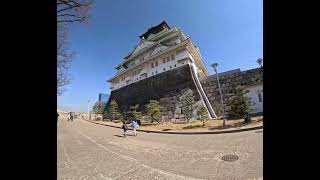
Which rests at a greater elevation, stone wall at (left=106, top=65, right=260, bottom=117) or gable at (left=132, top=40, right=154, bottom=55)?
gable at (left=132, top=40, right=154, bottom=55)

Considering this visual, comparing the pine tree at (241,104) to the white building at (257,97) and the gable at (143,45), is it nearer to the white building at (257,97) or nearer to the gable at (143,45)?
the white building at (257,97)

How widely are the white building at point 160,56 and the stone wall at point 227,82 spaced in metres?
5.09

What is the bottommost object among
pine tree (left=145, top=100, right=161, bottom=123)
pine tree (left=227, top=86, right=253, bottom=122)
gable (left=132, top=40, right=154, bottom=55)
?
pine tree (left=145, top=100, right=161, bottom=123)

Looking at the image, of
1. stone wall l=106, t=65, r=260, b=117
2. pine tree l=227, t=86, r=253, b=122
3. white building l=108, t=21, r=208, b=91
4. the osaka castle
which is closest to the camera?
pine tree l=227, t=86, r=253, b=122

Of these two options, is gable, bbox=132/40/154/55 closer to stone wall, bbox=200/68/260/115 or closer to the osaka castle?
the osaka castle

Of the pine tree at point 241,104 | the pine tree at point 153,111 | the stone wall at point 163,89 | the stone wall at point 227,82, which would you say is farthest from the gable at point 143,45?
the pine tree at point 241,104

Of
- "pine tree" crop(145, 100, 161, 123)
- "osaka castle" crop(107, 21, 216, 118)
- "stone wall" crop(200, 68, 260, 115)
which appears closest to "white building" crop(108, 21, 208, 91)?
"osaka castle" crop(107, 21, 216, 118)

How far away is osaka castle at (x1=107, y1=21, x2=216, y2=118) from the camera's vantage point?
1169 inches

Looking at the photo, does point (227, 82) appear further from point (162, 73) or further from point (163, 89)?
point (162, 73)
